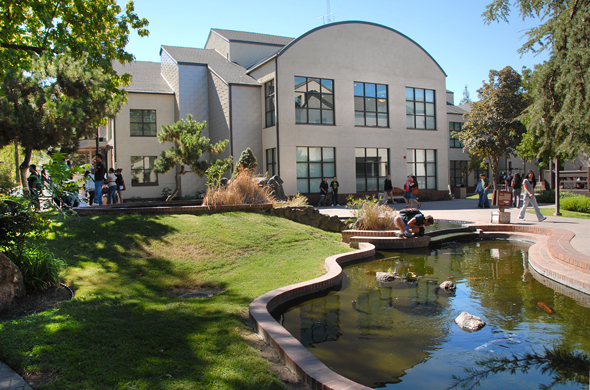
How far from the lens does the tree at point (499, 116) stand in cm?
3366

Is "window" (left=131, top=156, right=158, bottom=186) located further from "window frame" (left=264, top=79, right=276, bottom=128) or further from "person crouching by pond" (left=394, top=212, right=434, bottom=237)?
"person crouching by pond" (left=394, top=212, right=434, bottom=237)

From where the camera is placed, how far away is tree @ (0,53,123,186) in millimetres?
13930

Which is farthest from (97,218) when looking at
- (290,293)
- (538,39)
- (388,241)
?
(538,39)

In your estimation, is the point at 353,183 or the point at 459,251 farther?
the point at 353,183

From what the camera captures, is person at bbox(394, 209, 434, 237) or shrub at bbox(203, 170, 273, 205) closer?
person at bbox(394, 209, 434, 237)

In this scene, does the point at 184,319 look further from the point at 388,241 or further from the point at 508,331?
the point at 388,241

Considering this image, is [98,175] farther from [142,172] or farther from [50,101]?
[142,172]

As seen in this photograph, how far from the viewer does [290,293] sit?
635 centimetres

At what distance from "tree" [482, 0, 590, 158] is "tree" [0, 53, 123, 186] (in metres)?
13.5

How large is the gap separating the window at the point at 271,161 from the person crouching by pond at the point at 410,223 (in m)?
14.3

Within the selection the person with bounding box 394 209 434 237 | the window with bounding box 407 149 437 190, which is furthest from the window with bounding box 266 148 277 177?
the person with bounding box 394 209 434 237

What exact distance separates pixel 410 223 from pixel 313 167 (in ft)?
47.7

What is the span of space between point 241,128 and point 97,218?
16133 millimetres

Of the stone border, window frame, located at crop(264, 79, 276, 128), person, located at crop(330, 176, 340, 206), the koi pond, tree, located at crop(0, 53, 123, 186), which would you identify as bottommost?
the koi pond
